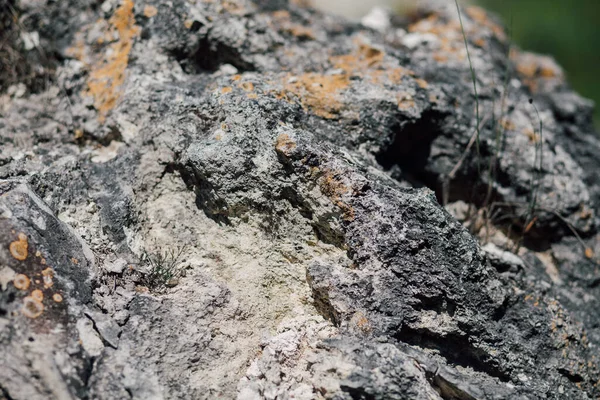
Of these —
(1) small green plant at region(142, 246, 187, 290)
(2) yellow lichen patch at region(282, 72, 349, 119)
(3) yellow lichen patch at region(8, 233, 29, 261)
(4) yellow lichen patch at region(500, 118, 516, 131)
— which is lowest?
(1) small green plant at region(142, 246, 187, 290)

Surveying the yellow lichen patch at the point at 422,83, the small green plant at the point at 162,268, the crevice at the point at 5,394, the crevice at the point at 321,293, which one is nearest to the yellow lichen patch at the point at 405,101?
the yellow lichen patch at the point at 422,83

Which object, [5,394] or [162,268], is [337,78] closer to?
[162,268]

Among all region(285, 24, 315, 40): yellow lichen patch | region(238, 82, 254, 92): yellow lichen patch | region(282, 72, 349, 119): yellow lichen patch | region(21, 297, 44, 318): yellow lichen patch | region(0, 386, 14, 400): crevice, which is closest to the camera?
region(0, 386, 14, 400): crevice

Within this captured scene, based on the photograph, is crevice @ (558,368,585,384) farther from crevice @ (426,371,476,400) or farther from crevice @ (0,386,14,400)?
crevice @ (0,386,14,400)

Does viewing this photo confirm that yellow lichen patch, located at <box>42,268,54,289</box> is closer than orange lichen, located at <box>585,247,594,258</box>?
Yes

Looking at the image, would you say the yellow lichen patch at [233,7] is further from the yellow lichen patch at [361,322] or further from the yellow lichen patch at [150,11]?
the yellow lichen patch at [361,322]

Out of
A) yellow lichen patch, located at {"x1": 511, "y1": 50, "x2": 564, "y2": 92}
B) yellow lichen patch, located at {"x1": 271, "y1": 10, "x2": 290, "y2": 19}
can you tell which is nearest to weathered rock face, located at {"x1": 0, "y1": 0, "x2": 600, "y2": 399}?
yellow lichen patch, located at {"x1": 271, "y1": 10, "x2": 290, "y2": 19}

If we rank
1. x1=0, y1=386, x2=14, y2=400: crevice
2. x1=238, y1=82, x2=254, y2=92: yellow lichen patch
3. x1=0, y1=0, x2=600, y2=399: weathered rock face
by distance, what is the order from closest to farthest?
x1=0, y1=386, x2=14, y2=400: crevice
x1=0, y1=0, x2=600, y2=399: weathered rock face
x1=238, y1=82, x2=254, y2=92: yellow lichen patch

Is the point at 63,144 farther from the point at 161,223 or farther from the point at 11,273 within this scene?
the point at 11,273
